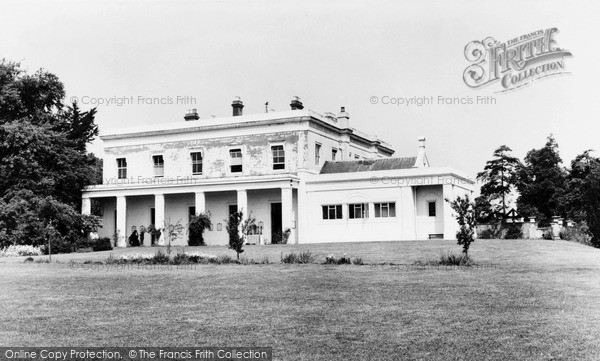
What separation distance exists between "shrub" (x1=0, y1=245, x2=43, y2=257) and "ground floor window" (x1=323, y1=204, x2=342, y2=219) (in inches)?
564

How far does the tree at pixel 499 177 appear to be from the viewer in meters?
55.9

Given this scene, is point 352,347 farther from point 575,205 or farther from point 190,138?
point 575,205

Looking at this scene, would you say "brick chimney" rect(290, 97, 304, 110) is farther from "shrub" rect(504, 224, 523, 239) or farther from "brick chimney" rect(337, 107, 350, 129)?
"shrub" rect(504, 224, 523, 239)

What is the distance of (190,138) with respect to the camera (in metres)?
39.2

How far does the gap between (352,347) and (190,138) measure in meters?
32.0

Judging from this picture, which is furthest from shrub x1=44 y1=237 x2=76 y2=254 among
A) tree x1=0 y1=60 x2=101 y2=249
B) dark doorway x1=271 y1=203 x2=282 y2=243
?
dark doorway x1=271 y1=203 x2=282 y2=243

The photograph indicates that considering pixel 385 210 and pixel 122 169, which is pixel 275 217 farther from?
pixel 122 169

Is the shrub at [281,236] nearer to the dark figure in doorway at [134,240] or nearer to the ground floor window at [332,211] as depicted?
the ground floor window at [332,211]

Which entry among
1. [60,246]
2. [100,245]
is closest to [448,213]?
[100,245]

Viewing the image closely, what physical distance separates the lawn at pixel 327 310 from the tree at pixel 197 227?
17243 mm

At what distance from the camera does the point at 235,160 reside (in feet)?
125

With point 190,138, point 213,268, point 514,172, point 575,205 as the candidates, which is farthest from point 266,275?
point 514,172

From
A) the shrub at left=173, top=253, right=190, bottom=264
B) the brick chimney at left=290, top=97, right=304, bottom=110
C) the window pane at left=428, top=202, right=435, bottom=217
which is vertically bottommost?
the shrub at left=173, top=253, right=190, bottom=264

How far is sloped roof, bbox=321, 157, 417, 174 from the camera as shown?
37500mm
